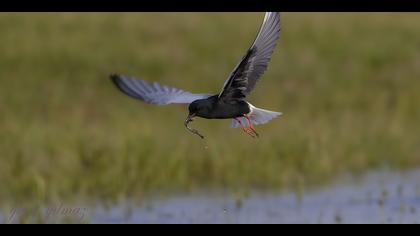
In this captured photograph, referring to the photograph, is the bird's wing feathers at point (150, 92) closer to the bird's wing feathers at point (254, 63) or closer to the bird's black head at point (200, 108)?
the bird's wing feathers at point (254, 63)

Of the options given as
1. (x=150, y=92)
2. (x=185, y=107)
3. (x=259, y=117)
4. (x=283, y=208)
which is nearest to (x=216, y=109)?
(x=259, y=117)

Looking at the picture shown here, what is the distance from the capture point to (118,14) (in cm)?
1553

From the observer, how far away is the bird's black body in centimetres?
479

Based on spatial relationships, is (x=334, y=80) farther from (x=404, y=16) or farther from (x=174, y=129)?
(x=404, y=16)

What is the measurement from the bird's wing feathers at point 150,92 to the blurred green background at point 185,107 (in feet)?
3.35

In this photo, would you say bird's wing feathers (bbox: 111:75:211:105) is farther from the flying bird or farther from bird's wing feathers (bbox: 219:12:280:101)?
bird's wing feathers (bbox: 219:12:280:101)

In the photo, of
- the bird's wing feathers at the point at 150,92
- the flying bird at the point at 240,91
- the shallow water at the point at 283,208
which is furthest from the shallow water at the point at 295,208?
the flying bird at the point at 240,91

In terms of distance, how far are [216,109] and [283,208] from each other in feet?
11.9

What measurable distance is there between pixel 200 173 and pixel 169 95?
339 centimetres

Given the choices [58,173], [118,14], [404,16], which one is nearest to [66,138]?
[58,173]

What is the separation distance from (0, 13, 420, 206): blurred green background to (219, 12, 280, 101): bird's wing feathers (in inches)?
62.2

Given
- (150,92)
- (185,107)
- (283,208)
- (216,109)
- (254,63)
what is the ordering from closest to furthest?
(216,109), (254,63), (150,92), (283,208), (185,107)

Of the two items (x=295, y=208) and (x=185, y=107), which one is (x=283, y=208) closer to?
(x=295, y=208)

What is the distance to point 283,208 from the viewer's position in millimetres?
8281
